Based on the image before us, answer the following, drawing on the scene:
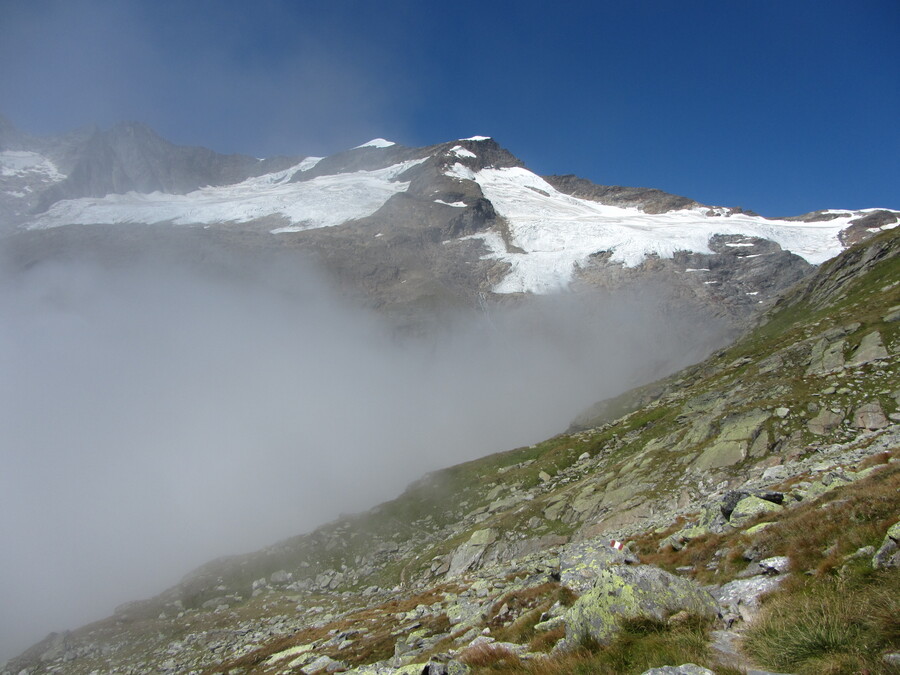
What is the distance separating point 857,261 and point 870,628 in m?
116

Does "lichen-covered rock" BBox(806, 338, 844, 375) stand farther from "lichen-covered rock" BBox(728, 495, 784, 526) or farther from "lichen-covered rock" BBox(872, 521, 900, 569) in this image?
"lichen-covered rock" BBox(872, 521, 900, 569)

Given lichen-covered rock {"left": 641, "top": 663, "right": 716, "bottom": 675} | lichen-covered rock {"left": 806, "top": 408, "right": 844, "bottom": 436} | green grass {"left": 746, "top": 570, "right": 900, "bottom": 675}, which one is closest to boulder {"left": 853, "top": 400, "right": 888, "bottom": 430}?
lichen-covered rock {"left": 806, "top": 408, "right": 844, "bottom": 436}

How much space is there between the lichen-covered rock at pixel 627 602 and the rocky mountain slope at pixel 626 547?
0.04m

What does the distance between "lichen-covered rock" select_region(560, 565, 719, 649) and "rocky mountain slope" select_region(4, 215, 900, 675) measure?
4 centimetres

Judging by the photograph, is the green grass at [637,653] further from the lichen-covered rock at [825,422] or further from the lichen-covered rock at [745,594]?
the lichen-covered rock at [825,422]

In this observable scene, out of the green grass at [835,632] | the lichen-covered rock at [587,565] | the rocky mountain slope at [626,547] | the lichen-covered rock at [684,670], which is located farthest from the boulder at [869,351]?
the lichen-covered rock at [684,670]

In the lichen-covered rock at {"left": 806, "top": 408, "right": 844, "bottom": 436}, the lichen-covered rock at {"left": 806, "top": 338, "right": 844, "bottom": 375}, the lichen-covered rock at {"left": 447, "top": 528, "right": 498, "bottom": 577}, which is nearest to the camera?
the lichen-covered rock at {"left": 806, "top": 408, "right": 844, "bottom": 436}

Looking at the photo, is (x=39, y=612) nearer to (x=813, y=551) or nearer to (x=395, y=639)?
(x=395, y=639)

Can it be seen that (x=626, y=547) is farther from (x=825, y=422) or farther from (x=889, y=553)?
(x=825, y=422)

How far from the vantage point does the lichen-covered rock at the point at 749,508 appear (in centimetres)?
1748

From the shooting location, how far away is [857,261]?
92.9 metres

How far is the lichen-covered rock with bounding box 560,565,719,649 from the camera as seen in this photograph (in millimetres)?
9266

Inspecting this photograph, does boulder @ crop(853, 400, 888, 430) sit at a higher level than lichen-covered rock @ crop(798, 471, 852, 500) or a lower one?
lower

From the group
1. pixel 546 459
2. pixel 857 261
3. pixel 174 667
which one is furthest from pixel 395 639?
pixel 857 261
